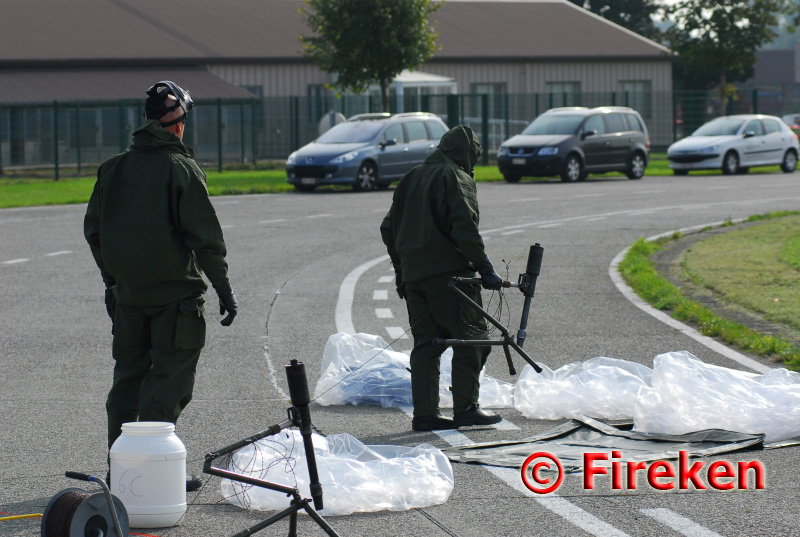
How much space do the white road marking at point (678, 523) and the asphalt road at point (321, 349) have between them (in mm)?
12

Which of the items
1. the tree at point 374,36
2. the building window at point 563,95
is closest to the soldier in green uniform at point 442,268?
the tree at point 374,36

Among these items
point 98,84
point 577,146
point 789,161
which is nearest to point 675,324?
point 577,146

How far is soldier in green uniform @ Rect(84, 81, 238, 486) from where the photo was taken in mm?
5527

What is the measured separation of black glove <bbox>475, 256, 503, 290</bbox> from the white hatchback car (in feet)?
87.9

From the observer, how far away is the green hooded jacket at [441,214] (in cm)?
687

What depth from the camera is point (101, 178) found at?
568 cm

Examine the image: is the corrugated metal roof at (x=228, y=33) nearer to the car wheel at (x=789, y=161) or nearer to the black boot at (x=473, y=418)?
the car wheel at (x=789, y=161)

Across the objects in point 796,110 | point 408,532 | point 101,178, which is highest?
point 796,110

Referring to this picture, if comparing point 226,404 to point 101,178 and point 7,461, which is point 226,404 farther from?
point 101,178

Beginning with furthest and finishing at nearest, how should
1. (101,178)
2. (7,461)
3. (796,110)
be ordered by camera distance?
(796,110), (7,461), (101,178)

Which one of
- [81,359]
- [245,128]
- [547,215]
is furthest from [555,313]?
[245,128]

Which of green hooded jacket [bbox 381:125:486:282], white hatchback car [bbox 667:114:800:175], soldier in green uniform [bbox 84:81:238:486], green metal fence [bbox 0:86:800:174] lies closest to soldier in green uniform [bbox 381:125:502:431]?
green hooded jacket [bbox 381:125:486:282]

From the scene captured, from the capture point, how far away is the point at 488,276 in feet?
22.5

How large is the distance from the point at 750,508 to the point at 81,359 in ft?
17.3
